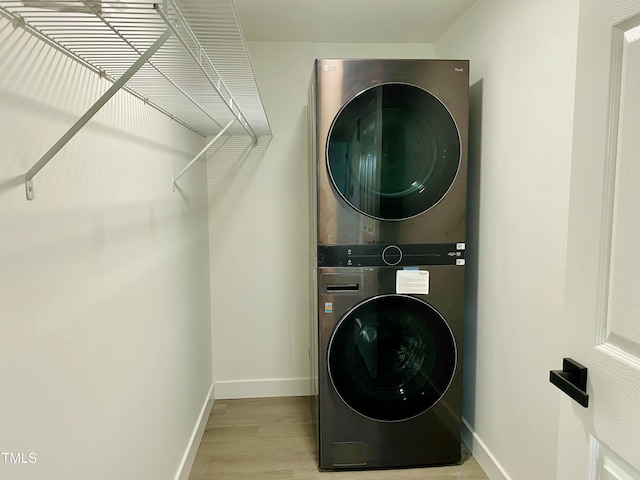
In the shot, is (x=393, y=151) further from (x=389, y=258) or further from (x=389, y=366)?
(x=389, y=366)

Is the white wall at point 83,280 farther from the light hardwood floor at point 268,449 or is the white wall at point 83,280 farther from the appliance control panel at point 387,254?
the appliance control panel at point 387,254

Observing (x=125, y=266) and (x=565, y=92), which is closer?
(x=125, y=266)

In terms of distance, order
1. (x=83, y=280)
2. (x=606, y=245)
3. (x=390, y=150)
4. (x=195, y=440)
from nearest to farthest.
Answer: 1. (x=606, y=245)
2. (x=83, y=280)
3. (x=390, y=150)
4. (x=195, y=440)

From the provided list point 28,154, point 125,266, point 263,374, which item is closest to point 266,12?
point 125,266

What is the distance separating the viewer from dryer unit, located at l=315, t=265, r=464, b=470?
191cm

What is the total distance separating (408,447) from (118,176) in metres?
1.76

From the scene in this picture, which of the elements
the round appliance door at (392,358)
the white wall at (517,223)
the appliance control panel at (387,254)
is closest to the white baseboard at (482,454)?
the white wall at (517,223)

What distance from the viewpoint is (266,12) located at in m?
2.05

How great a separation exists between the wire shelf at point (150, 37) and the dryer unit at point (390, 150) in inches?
20.3

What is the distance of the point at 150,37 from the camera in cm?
85

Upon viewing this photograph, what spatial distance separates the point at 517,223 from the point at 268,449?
5.51ft

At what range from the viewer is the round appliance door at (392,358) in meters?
1.93

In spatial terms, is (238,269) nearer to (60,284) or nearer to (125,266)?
(125,266)

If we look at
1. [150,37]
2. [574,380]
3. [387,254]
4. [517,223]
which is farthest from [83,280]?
[517,223]
